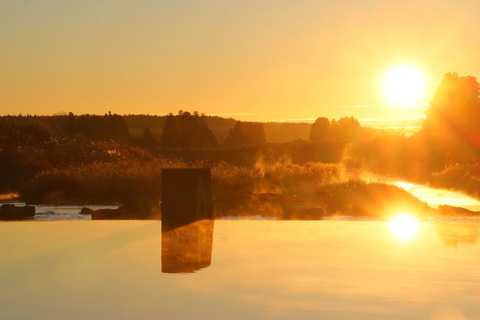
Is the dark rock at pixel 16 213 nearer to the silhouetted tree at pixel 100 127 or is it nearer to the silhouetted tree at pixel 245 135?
the silhouetted tree at pixel 100 127

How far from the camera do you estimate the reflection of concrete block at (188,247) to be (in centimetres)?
1002

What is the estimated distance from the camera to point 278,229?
14875 mm

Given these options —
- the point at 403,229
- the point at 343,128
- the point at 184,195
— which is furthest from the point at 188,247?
the point at 343,128

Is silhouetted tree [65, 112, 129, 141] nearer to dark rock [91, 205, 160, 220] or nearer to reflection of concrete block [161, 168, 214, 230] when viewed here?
dark rock [91, 205, 160, 220]

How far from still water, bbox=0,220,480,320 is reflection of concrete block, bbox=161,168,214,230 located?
0.22 m

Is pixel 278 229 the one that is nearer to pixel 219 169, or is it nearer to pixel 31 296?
pixel 31 296

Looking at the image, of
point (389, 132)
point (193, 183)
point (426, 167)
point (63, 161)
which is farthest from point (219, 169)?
point (389, 132)

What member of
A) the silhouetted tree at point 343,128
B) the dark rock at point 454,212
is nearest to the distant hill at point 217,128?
the silhouetted tree at point 343,128

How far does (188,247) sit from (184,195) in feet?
6.49

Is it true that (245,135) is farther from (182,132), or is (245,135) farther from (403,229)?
(403,229)

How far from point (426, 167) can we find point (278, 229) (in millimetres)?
38167

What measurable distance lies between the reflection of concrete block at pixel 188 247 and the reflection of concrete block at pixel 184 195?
16 centimetres

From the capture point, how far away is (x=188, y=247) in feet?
38.2

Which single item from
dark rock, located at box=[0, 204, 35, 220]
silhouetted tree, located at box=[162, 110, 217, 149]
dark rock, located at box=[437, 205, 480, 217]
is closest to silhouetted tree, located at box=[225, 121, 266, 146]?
silhouetted tree, located at box=[162, 110, 217, 149]
